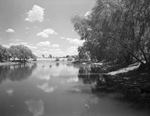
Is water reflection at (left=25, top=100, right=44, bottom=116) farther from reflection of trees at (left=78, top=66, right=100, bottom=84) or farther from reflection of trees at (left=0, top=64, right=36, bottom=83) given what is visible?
reflection of trees at (left=0, top=64, right=36, bottom=83)

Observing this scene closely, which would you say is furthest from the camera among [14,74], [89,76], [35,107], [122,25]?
[14,74]

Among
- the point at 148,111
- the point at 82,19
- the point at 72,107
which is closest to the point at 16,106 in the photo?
the point at 72,107

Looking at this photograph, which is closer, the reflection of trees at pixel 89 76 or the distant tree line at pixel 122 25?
the distant tree line at pixel 122 25

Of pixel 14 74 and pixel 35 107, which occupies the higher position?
pixel 14 74

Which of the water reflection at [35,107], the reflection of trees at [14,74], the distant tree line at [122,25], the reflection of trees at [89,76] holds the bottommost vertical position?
the water reflection at [35,107]

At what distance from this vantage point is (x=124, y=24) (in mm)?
21422

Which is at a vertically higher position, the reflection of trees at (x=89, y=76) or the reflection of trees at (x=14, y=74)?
the reflection of trees at (x=14, y=74)

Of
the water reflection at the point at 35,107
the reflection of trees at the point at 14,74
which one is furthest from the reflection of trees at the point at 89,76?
the reflection of trees at the point at 14,74

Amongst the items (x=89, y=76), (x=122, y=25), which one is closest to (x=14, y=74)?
(x=89, y=76)

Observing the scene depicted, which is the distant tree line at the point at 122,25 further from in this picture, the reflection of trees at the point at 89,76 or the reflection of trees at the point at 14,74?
the reflection of trees at the point at 14,74

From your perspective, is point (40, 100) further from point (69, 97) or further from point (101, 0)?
point (101, 0)

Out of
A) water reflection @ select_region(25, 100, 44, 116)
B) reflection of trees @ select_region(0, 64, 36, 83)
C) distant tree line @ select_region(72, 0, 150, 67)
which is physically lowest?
water reflection @ select_region(25, 100, 44, 116)

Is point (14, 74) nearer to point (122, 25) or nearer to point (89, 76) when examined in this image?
point (89, 76)

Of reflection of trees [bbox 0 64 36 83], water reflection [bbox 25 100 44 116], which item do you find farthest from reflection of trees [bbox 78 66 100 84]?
reflection of trees [bbox 0 64 36 83]
